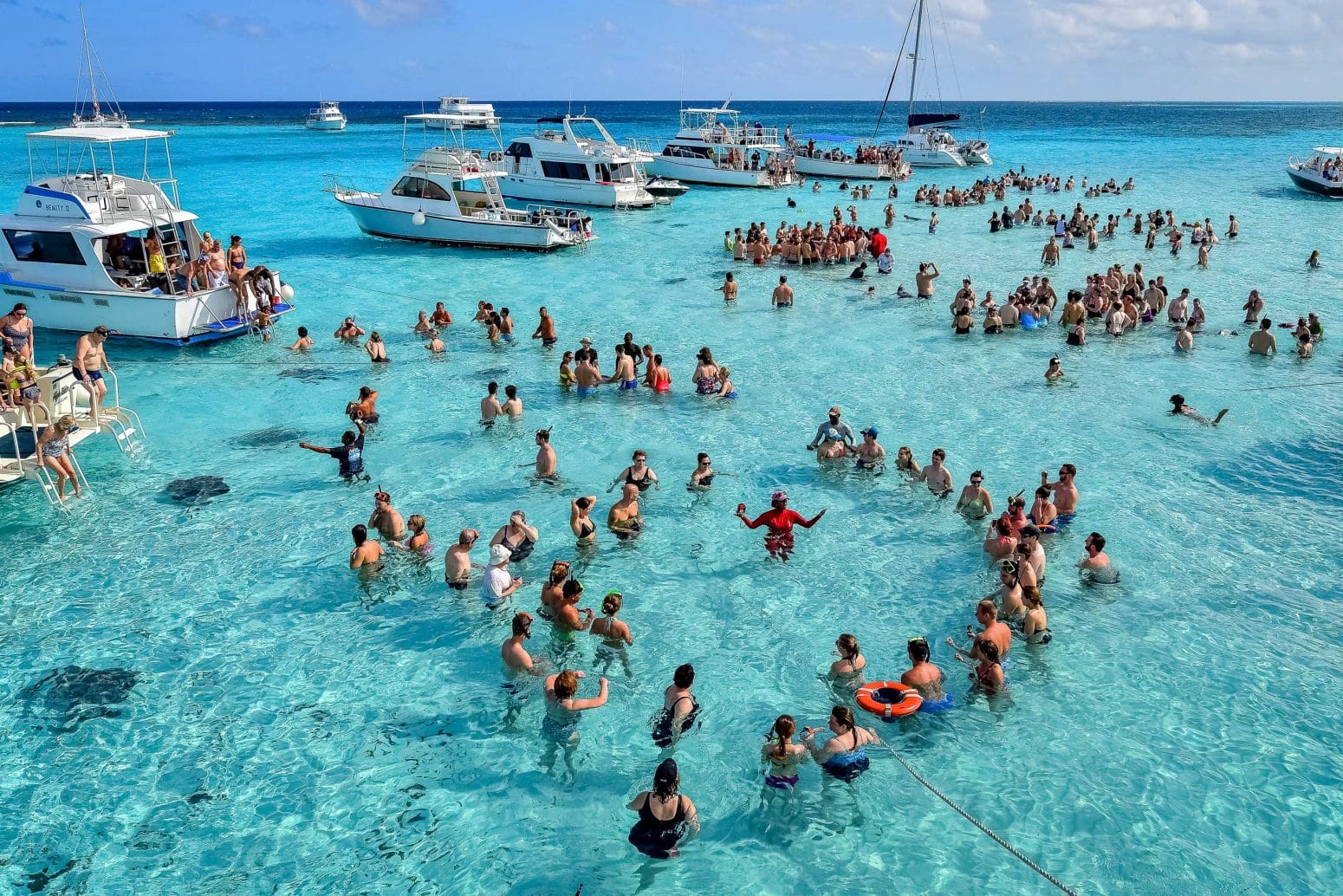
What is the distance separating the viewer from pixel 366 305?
79.8ft

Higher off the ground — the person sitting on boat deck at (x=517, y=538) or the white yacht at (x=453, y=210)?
the white yacht at (x=453, y=210)

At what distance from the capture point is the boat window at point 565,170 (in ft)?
128

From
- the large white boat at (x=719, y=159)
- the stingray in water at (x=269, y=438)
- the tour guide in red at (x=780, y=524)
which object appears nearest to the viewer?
the tour guide in red at (x=780, y=524)

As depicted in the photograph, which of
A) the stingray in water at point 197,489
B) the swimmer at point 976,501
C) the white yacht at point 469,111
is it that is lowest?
the stingray in water at point 197,489

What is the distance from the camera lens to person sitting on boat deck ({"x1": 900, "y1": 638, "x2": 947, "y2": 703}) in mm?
8664

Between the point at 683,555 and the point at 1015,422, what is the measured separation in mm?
7723

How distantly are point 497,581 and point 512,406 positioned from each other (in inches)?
247

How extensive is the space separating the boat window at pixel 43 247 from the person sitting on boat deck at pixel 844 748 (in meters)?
19.4

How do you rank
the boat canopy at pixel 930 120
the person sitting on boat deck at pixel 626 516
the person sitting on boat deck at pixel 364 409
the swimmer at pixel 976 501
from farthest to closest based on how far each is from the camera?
the boat canopy at pixel 930 120 < the person sitting on boat deck at pixel 364 409 < the swimmer at pixel 976 501 < the person sitting on boat deck at pixel 626 516

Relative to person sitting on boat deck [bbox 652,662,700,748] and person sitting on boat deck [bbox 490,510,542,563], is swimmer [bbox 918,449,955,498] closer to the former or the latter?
person sitting on boat deck [bbox 490,510,542,563]

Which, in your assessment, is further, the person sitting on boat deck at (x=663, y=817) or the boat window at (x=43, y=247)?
the boat window at (x=43, y=247)

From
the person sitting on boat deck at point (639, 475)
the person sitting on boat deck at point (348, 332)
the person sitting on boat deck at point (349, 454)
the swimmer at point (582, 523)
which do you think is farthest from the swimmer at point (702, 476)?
the person sitting on boat deck at point (348, 332)

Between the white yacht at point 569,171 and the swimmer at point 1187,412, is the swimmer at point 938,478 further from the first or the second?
the white yacht at point 569,171

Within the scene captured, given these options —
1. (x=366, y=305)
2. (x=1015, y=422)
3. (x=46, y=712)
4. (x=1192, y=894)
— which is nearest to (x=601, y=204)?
(x=366, y=305)
